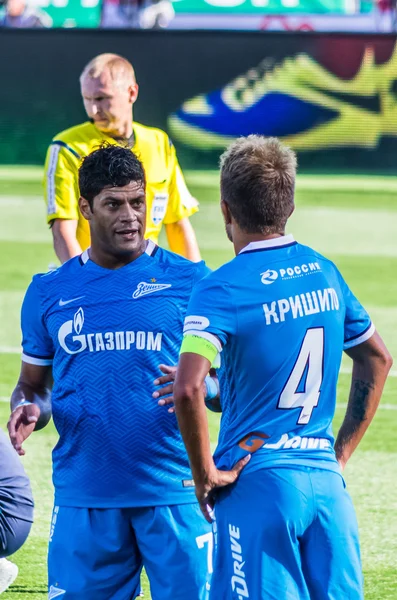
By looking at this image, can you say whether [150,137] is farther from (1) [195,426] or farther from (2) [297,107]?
(2) [297,107]

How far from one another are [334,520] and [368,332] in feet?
2.03

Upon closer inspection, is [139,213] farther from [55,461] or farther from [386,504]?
[386,504]

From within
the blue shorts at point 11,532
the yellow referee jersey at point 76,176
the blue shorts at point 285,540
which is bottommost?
the blue shorts at point 11,532

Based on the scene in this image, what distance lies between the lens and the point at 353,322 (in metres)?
3.49

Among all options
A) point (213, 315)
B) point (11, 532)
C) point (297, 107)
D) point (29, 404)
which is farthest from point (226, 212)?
point (297, 107)

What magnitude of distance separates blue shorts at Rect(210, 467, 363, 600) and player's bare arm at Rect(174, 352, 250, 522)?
0.17 ft

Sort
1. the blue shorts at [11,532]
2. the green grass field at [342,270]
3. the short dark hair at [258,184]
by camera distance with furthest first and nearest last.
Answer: the green grass field at [342,270]
the blue shorts at [11,532]
the short dark hair at [258,184]

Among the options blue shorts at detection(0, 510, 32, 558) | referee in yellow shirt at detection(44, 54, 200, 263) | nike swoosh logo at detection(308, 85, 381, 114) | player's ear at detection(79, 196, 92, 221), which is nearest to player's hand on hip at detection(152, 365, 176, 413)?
player's ear at detection(79, 196, 92, 221)

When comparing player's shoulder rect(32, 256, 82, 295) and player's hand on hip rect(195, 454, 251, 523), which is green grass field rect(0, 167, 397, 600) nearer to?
player's shoulder rect(32, 256, 82, 295)

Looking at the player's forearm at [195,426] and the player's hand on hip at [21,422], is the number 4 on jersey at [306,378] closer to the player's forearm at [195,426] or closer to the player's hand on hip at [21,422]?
the player's forearm at [195,426]

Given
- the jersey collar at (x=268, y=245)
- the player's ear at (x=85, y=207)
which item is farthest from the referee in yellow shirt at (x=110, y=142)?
the jersey collar at (x=268, y=245)

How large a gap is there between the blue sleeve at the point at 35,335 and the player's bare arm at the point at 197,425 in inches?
33.8

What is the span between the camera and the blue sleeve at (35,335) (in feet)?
12.8

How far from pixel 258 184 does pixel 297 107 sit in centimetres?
1694
